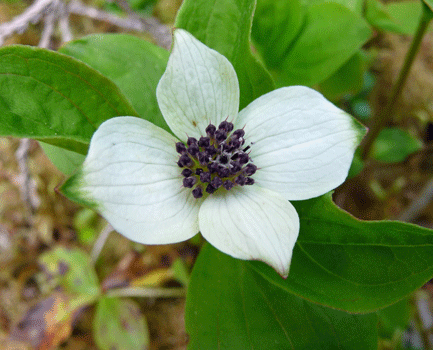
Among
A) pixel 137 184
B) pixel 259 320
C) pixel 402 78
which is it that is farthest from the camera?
pixel 402 78

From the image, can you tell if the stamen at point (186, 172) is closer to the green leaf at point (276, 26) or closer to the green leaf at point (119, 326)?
the green leaf at point (276, 26)

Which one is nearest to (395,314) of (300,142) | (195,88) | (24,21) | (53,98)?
(300,142)

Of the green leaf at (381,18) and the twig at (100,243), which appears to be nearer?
the green leaf at (381,18)

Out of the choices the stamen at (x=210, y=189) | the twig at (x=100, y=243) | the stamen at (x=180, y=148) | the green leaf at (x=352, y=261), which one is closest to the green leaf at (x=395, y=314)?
the green leaf at (x=352, y=261)

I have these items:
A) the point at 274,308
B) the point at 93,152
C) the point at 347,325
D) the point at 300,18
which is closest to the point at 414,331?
the point at 347,325

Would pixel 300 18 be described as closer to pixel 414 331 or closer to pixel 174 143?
pixel 174 143

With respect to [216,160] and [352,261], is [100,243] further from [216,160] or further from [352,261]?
[352,261]

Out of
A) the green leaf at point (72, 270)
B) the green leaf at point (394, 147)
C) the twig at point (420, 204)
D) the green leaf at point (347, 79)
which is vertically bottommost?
the green leaf at point (72, 270)
